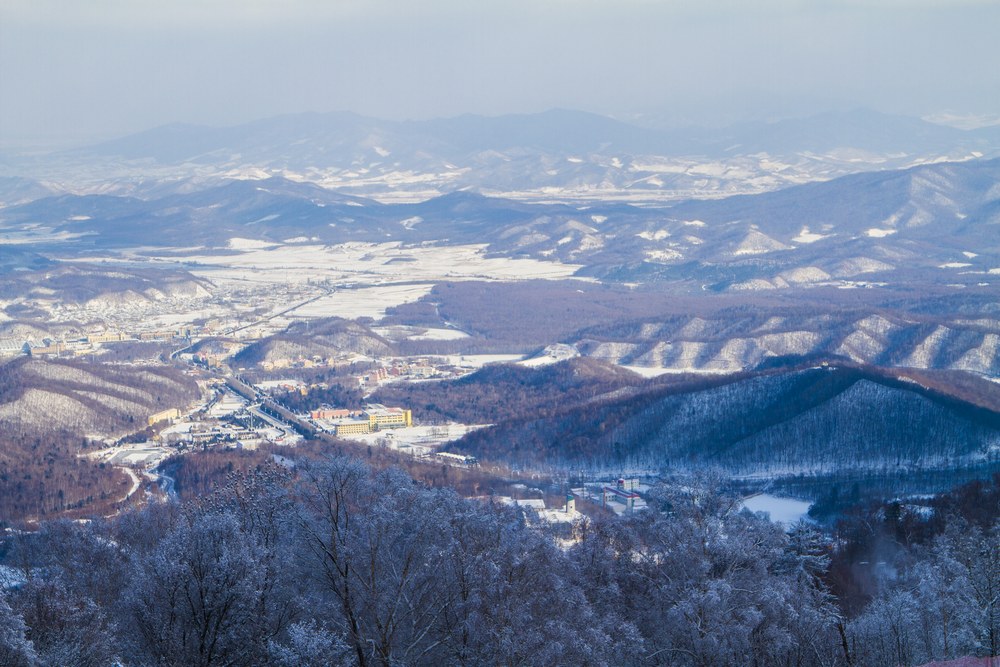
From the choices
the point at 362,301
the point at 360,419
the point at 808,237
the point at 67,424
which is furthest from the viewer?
the point at 808,237

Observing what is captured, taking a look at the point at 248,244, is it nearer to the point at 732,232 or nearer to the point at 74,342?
the point at 732,232

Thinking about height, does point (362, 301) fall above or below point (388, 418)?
below

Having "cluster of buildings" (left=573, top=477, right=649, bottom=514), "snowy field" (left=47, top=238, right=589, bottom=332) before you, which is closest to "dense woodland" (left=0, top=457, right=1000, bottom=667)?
"cluster of buildings" (left=573, top=477, right=649, bottom=514)

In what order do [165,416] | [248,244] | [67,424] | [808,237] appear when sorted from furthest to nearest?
[248,244], [808,237], [165,416], [67,424]

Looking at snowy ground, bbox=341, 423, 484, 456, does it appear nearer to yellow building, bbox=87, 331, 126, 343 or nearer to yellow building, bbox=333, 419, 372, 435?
yellow building, bbox=333, 419, 372, 435

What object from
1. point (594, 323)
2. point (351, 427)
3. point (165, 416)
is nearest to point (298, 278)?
point (594, 323)

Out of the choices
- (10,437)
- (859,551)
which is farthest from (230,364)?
(859,551)

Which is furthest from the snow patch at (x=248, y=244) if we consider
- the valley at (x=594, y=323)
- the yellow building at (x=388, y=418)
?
the yellow building at (x=388, y=418)
